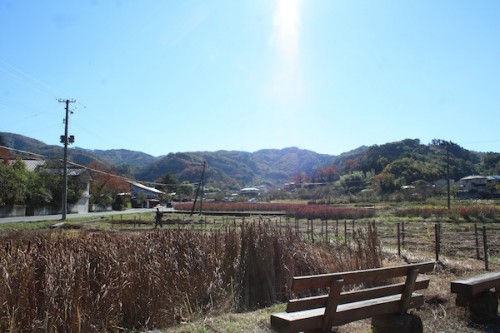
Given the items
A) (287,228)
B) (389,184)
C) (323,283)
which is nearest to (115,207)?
(389,184)

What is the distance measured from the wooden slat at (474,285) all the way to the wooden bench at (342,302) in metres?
0.65

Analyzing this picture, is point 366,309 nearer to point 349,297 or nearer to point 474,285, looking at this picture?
point 349,297

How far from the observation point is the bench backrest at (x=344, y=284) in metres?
3.62

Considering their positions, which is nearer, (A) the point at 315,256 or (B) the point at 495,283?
(B) the point at 495,283

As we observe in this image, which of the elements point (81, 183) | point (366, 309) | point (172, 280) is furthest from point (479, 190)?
point (366, 309)

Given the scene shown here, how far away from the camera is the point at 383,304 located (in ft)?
14.3

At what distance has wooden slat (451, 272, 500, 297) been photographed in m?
5.05

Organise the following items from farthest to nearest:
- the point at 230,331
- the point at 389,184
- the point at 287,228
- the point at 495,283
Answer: the point at 389,184 < the point at 287,228 < the point at 495,283 < the point at 230,331

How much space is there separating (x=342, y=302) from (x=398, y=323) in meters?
0.78

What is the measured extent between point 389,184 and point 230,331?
72.1 metres

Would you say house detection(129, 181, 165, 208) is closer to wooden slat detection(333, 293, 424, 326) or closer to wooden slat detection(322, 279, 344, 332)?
wooden slat detection(333, 293, 424, 326)

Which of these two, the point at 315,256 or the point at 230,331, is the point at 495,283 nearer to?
the point at 315,256

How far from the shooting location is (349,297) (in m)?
4.12

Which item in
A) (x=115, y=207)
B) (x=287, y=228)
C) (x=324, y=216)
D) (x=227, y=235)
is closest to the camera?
(x=227, y=235)
